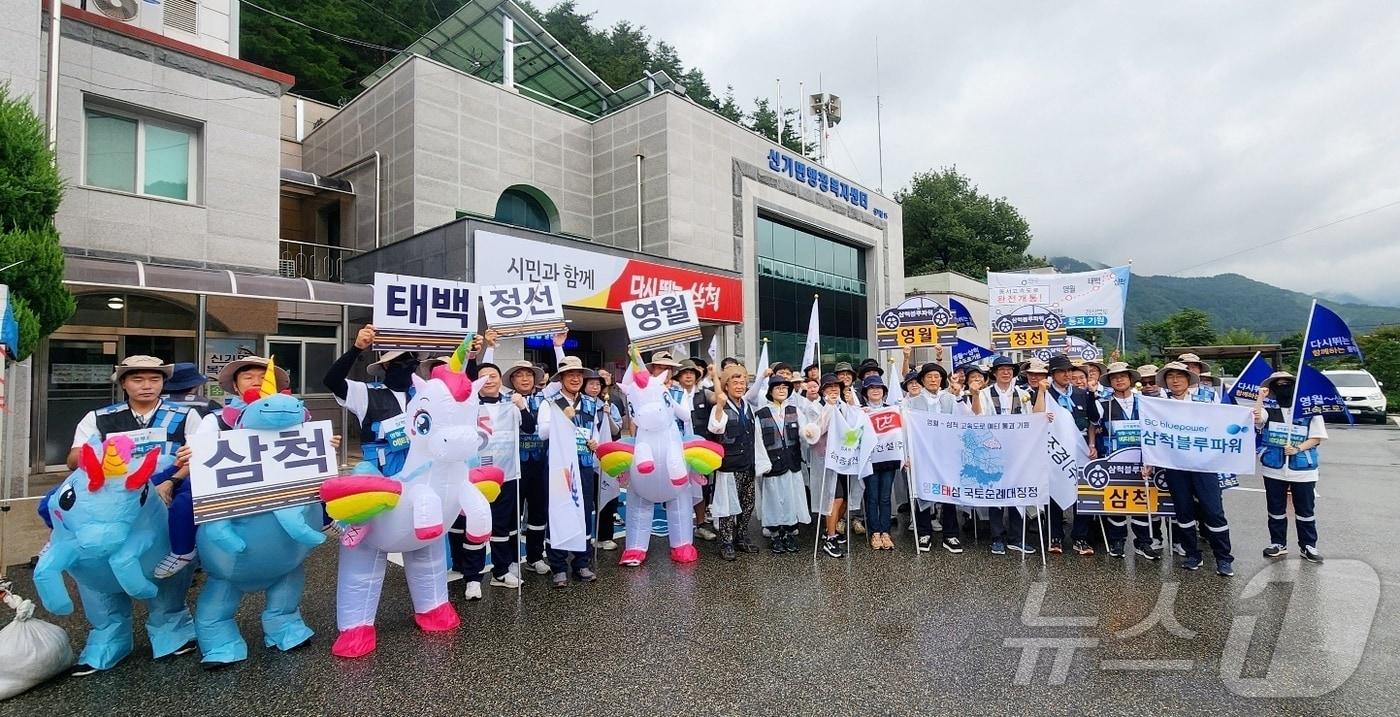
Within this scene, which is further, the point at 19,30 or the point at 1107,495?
the point at 19,30

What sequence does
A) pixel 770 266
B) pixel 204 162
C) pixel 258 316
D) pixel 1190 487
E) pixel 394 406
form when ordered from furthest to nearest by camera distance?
pixel 770 266, pixel 258 316, pixel 204 162, pixel 1190 487, pixel 394 406

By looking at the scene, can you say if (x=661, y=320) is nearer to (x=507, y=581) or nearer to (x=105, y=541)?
(x=507, y=581)

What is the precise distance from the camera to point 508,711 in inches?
122

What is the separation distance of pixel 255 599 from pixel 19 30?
25.1ft

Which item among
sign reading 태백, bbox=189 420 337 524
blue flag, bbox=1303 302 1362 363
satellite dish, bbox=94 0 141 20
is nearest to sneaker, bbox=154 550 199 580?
sign reading 태백, bbox=189 420 337 524

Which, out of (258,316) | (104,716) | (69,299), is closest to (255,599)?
(104,716)

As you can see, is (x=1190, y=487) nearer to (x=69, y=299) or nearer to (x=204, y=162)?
(x=69, y=299)

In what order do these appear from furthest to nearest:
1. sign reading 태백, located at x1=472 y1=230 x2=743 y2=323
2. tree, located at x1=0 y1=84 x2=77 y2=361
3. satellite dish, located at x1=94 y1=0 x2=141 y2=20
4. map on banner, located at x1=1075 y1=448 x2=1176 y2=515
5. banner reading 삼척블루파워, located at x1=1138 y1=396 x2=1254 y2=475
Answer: sign reading 태백, located at x1=472 y1=230 x2=743 y2=323, satellite dish, located at x1=94 y1=0 x2=141 y2=20, tree, located at x1=0 y1=84 x2=77 y2=361, map on banner, located at x1=1075 y1=448 x2=1176 y2=515, banner reading 삼척블루파워, located at x1=1138 y1=396 x2=1254 y2=475

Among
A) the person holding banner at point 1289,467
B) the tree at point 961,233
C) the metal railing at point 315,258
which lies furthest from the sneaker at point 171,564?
the tree at point 961,233

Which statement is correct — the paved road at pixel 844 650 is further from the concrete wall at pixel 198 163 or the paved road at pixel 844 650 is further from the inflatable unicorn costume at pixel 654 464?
the concrete wall at pixel 198 163

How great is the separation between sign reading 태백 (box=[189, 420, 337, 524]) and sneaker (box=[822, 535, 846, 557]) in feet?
13.5

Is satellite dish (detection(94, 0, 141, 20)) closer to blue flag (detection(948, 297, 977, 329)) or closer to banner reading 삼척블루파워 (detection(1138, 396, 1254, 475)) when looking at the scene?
blue flag (detection(948, 297, 977, 329))

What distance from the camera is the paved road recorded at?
3.19 metres

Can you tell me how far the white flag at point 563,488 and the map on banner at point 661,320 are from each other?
1.33 meters
